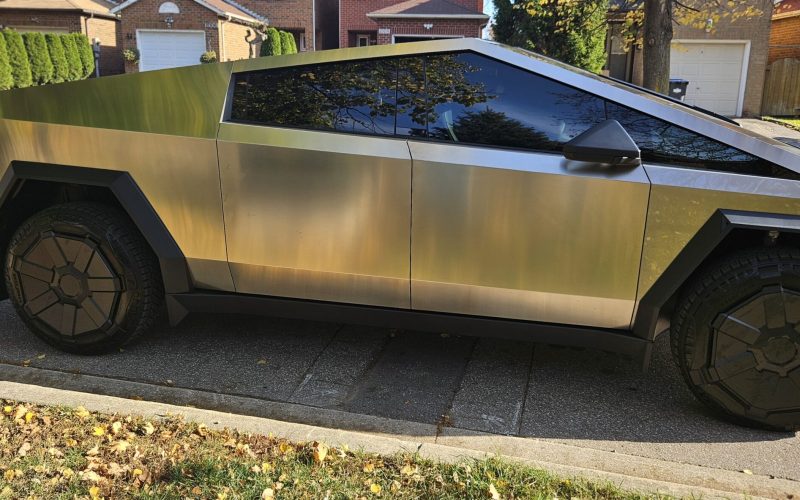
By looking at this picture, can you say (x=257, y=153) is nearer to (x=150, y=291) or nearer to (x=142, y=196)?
(x=142, y=196)

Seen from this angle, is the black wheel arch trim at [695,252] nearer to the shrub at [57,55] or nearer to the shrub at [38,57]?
the shrub at [38,57]

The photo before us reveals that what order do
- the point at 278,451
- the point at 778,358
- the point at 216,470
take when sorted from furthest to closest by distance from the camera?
the point at 778,358 < the point at 278,451 < the point at 216,470

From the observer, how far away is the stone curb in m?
2.61

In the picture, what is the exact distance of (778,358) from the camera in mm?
2887

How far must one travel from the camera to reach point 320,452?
2586 mm

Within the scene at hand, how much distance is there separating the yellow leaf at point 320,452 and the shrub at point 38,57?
82.5 ft

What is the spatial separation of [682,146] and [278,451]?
88.2 inches

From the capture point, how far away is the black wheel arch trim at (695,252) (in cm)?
281

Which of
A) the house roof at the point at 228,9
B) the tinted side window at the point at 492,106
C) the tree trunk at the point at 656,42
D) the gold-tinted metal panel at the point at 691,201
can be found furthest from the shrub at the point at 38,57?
the gold-tinted metal panel at the point at 691,201

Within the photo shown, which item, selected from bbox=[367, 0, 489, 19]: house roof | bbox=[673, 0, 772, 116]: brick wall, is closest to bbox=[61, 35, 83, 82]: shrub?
bbox=[367, 0, 489, 19]: house roof

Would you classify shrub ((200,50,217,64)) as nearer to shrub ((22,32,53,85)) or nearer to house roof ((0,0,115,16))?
shrub ((22,32,53,85))

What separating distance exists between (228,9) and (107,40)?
24.8 ft

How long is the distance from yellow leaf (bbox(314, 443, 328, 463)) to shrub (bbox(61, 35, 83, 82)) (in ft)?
87.2

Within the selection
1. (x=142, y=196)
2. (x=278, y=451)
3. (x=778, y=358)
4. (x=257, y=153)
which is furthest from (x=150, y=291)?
(x=778, y=358)
